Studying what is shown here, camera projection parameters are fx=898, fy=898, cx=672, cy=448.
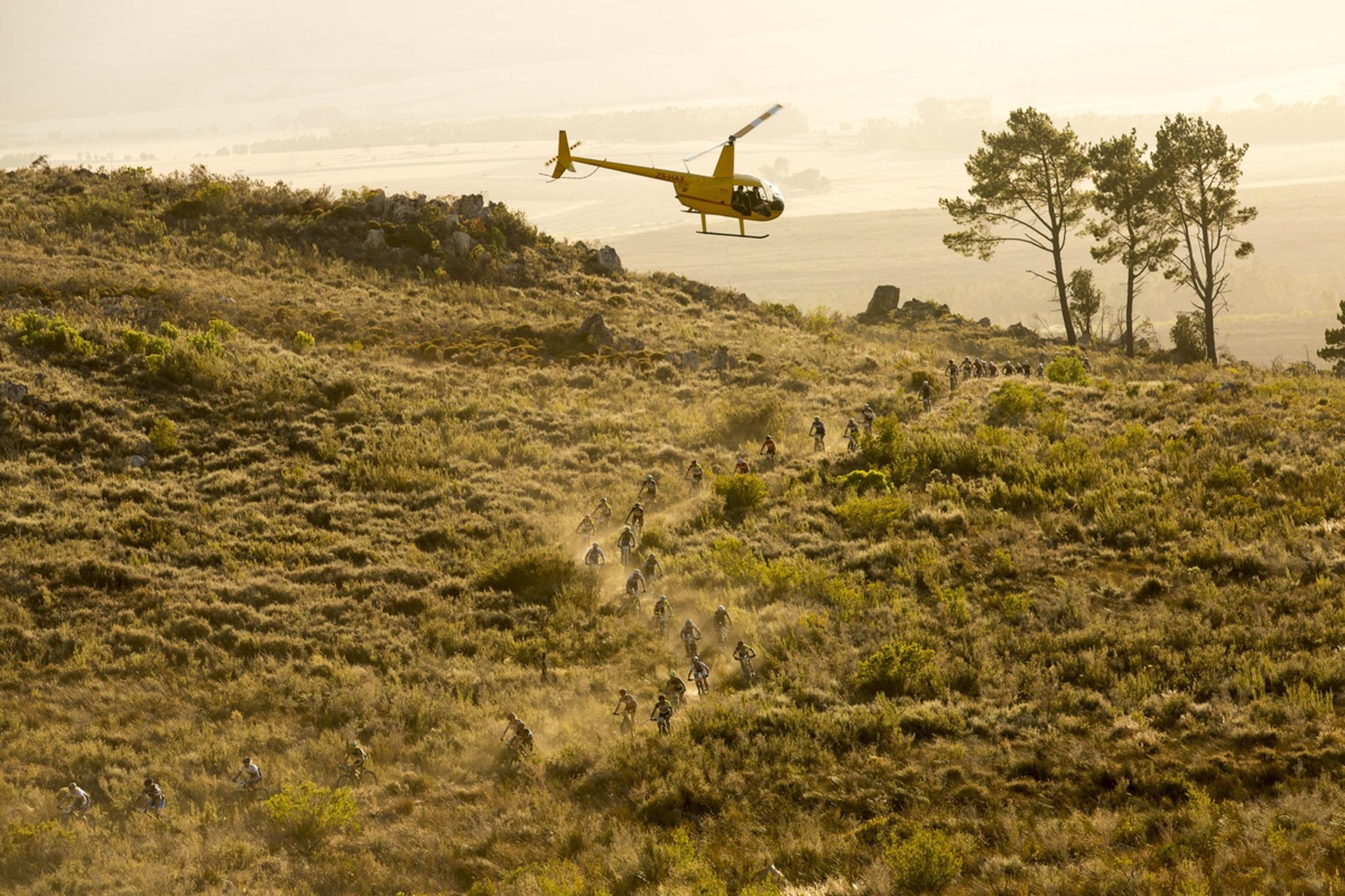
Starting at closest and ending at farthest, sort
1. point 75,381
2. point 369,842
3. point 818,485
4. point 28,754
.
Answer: point 369,842, point 28,754, point 818,485, point 75,381

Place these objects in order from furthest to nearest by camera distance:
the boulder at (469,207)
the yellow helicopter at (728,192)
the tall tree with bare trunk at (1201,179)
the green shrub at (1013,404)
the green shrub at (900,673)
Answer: the boulder at (469,207), the tall tree with bare trunk at (1201,179), the green shrub at (1013,404), the yellow helicopter at (728,192), the green shrub at (900,673)

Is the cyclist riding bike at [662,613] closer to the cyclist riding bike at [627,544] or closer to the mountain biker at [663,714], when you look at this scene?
the cyclist riding bike at [627,544]

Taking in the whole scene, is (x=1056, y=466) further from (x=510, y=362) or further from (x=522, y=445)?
(x=510, y=362)

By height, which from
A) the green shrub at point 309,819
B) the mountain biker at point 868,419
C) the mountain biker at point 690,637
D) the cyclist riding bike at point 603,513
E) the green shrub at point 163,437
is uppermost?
the green shrub at point 163,437

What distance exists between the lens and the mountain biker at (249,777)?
13.9 metres

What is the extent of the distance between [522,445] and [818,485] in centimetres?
977

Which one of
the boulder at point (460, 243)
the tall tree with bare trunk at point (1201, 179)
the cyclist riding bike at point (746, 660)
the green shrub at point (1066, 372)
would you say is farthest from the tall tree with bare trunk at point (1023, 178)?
the cyclist riding bike at point (746, 660)

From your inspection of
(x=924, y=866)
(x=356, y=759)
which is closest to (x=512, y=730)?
(x=356, y=759)

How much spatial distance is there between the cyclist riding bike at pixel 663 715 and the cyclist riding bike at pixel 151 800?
7.45m

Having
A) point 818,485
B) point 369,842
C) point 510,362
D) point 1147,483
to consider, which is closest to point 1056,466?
point 1147,483

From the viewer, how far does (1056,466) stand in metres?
23.8

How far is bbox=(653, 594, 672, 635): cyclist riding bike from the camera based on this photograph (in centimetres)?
1878

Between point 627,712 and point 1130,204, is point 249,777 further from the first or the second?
point 1130,204

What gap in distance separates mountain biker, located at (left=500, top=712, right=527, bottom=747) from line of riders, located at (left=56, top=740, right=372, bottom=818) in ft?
7.18
